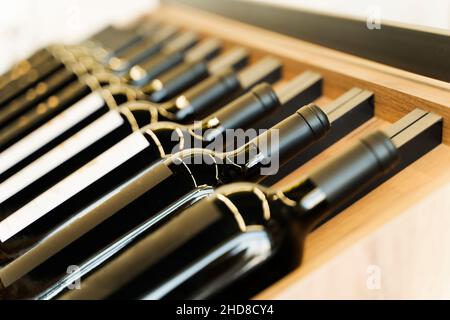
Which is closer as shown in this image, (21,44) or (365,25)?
(365,25)

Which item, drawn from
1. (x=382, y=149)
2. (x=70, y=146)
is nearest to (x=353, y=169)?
(x=382, y=149)

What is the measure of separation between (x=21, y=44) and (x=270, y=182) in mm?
1886

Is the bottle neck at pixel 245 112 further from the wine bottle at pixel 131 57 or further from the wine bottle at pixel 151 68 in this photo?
the wine bottle at pixel 131 57

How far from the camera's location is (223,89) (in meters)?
0.59

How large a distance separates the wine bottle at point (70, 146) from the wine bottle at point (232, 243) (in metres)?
0.18

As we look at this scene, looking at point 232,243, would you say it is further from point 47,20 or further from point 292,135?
point 47,20

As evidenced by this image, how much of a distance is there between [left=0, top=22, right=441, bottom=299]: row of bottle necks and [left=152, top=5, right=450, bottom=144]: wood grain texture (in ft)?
0.05

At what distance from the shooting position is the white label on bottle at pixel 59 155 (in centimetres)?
50

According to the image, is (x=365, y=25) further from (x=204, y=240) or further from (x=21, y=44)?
(x=21, y=44)

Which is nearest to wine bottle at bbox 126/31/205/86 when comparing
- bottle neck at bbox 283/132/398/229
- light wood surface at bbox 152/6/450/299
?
light wood surface at bbox 152/6/450/299

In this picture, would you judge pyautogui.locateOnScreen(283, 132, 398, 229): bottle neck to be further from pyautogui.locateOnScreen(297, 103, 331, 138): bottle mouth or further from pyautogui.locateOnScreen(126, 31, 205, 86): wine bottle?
pyautogui.locateOnScreen(126, 31, 205, 86): wine bottle
